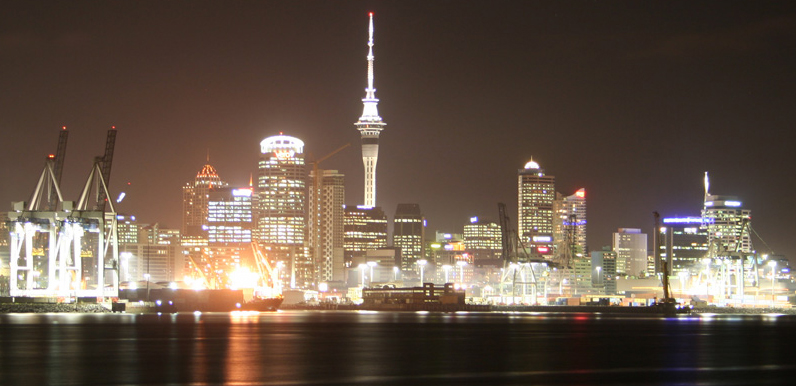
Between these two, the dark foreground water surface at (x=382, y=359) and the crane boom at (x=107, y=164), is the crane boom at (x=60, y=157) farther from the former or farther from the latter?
the dark foreground water surface at (x=382, y=359)

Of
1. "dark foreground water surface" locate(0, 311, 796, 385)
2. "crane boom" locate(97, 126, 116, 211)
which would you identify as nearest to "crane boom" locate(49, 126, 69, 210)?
"crane boom" locate(97, 126, 116, 211)

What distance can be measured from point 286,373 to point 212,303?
129m

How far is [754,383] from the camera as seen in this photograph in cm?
4003

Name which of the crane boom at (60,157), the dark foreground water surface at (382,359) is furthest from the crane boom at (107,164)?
the dark foreground water surface at (382,359)

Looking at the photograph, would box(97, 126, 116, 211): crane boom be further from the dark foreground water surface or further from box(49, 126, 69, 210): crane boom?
the dark foreground water surface

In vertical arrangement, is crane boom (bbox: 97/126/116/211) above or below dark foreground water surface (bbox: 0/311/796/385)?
above

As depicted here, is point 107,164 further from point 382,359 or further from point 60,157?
point 382,359

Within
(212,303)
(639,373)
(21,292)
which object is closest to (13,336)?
(639,373)

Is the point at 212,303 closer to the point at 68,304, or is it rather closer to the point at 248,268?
the point at 248,268

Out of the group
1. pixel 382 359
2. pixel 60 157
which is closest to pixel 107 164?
pixel 60 157

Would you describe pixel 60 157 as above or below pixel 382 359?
above

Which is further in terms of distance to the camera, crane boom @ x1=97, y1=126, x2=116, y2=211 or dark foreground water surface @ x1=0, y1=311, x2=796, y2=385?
→ crane boom @ x1=97, y1=126, x2=116, y2=211

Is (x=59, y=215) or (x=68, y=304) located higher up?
(x=59, y=215)

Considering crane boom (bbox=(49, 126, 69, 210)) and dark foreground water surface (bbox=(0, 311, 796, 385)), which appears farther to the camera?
crane boom (bbox=(49, 126, 69, 210))
